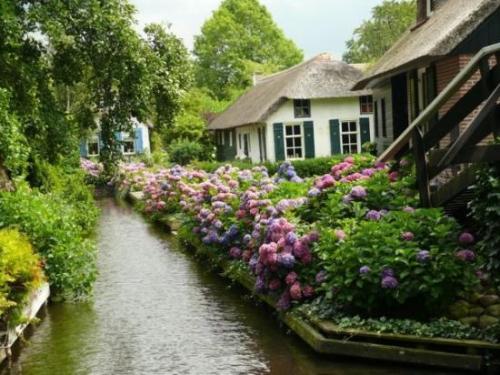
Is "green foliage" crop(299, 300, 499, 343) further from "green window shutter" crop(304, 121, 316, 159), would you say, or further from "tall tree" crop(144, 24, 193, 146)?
"green window shutter" crop(304, 121, 316, 159)

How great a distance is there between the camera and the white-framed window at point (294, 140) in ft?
128

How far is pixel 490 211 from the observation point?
22.4ft

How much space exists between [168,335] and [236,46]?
6434cm

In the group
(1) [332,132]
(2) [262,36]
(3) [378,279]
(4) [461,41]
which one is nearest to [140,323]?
(3) [378,279]

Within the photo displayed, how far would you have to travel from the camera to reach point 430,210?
8.95m

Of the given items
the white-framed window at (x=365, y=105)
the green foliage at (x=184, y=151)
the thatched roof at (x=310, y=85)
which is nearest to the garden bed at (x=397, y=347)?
the thatched roof at (x=310, y=85)

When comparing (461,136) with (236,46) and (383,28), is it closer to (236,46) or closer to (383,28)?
(383,28)

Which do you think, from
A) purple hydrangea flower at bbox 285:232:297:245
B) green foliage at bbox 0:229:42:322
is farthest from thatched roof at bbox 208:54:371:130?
green foliage at bbox 0:229:42:322

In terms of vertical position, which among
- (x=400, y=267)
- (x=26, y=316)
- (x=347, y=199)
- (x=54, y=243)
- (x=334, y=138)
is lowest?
(x=26, y=316)

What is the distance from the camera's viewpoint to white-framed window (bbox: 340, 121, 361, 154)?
1550 inches

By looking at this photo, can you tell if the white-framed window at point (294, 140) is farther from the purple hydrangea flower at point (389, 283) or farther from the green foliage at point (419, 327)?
the purple hydrangea flower at point (389, 283)

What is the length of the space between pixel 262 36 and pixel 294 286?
222 ft

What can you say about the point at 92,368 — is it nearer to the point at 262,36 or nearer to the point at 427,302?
the point at 427,302

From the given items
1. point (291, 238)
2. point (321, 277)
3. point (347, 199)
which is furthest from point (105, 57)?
point (321, 277)
